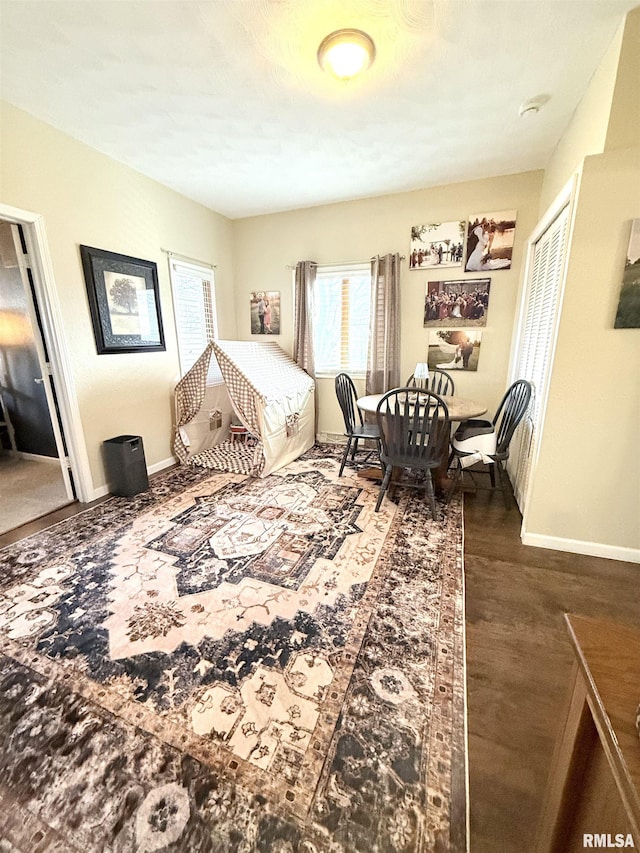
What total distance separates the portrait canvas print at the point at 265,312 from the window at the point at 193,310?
531 millimetres

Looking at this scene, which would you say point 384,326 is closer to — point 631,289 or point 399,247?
point 399,247

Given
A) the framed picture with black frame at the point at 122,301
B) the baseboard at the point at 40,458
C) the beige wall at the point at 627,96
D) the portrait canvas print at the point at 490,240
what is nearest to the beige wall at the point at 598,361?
the beige wall at the point at 627,96

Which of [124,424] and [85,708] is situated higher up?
[124,424]

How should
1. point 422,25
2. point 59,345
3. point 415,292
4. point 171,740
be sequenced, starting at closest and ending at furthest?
point 171,740, point 422,25, point 59,345, point 415,292

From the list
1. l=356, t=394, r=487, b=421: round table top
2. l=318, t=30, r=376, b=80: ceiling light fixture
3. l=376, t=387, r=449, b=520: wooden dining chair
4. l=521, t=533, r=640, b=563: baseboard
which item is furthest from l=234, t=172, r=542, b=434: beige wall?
l=318, t=30, r=376, b=80: ceiling light fixture

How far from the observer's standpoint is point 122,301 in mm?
3076

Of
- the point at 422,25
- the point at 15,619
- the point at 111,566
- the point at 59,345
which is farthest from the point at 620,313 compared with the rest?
the point at 59,345

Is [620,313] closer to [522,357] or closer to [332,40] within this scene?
[522,357]

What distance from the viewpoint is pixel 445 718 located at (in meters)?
1.26

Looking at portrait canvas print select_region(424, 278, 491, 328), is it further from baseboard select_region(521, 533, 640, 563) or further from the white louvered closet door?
baseboard select_region(521, 533, 640, 563)

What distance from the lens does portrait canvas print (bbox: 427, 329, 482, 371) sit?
3631 mm

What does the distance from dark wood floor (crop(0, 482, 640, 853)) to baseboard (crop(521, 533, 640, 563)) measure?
46 millimetres

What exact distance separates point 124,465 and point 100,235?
1932 mm

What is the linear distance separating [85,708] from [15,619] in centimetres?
75
